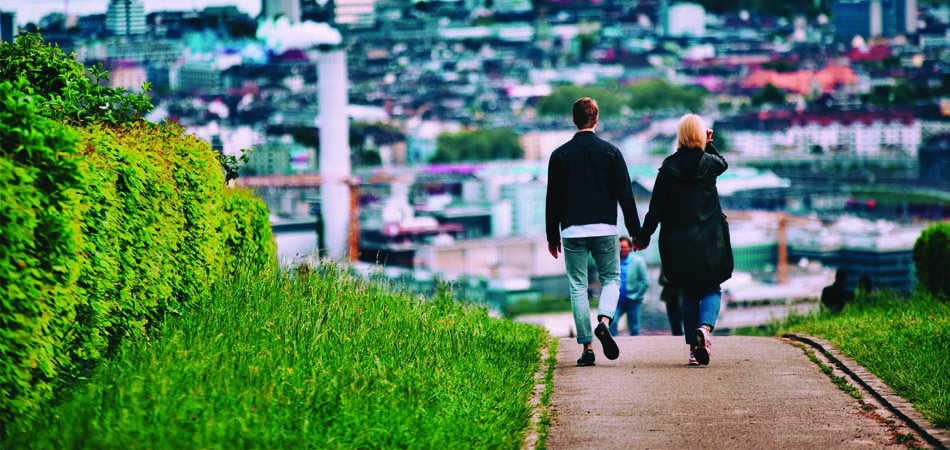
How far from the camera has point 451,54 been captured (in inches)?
6398

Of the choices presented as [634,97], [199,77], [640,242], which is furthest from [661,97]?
[640,242]

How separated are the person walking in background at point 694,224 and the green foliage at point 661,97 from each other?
5182 inches

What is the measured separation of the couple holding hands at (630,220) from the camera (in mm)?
5367

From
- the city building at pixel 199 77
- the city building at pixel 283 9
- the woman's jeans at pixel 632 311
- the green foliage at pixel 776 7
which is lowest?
the woman's jeans at pixel 632 311

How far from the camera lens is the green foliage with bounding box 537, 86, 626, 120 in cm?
13112

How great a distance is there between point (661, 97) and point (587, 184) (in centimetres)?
13491

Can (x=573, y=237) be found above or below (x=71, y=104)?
below

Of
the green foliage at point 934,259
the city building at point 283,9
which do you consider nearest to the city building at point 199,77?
the city building at point 283,9

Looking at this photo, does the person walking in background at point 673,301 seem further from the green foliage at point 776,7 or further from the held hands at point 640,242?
the green foliage at point 776,7

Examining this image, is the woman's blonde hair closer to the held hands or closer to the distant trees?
the held hands

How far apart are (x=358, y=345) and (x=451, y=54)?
159m

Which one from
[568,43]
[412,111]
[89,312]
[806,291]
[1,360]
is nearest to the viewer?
[1,360]

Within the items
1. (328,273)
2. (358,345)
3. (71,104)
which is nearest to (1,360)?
(358,345)

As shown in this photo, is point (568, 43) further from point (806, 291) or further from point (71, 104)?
point (71, 104)
